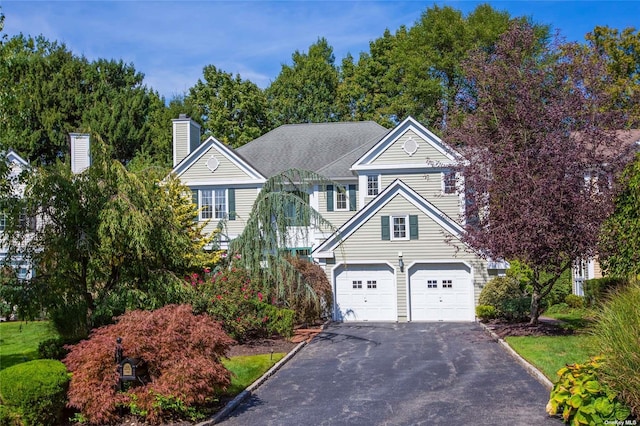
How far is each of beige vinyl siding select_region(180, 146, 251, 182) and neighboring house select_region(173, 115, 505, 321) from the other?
0.16 ft

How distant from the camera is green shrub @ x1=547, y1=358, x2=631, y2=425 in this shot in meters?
9.72

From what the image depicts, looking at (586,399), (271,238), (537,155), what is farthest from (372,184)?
(586,399)

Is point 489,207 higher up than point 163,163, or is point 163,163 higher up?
point 163,163

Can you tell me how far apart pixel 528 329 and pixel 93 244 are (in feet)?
46.1

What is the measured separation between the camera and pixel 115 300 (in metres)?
14.5

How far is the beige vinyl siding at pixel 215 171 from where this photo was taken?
3203cm

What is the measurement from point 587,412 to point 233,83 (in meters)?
42.7

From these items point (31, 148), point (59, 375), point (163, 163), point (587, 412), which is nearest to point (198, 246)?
point (59, 375)

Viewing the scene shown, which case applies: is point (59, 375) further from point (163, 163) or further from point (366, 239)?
point (163, 163)

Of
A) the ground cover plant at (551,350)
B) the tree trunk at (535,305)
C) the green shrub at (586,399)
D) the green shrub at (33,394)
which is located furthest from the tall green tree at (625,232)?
A: the green shrub at (33,394)

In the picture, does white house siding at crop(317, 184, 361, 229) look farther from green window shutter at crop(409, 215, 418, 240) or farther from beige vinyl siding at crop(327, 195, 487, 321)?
green window shutter at crop(409, 215, 418, 240)

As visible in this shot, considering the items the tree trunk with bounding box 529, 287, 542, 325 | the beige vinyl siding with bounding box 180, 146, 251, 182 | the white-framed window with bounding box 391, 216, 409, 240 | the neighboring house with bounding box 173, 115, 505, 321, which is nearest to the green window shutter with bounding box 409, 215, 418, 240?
the neighboring house with bounding box 173, 115, 505, 321

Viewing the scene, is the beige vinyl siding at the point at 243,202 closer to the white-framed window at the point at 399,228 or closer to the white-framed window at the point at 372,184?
the white-framed window at the point at 372,184

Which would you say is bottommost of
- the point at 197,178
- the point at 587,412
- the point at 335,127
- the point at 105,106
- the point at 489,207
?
the point at 587,412
